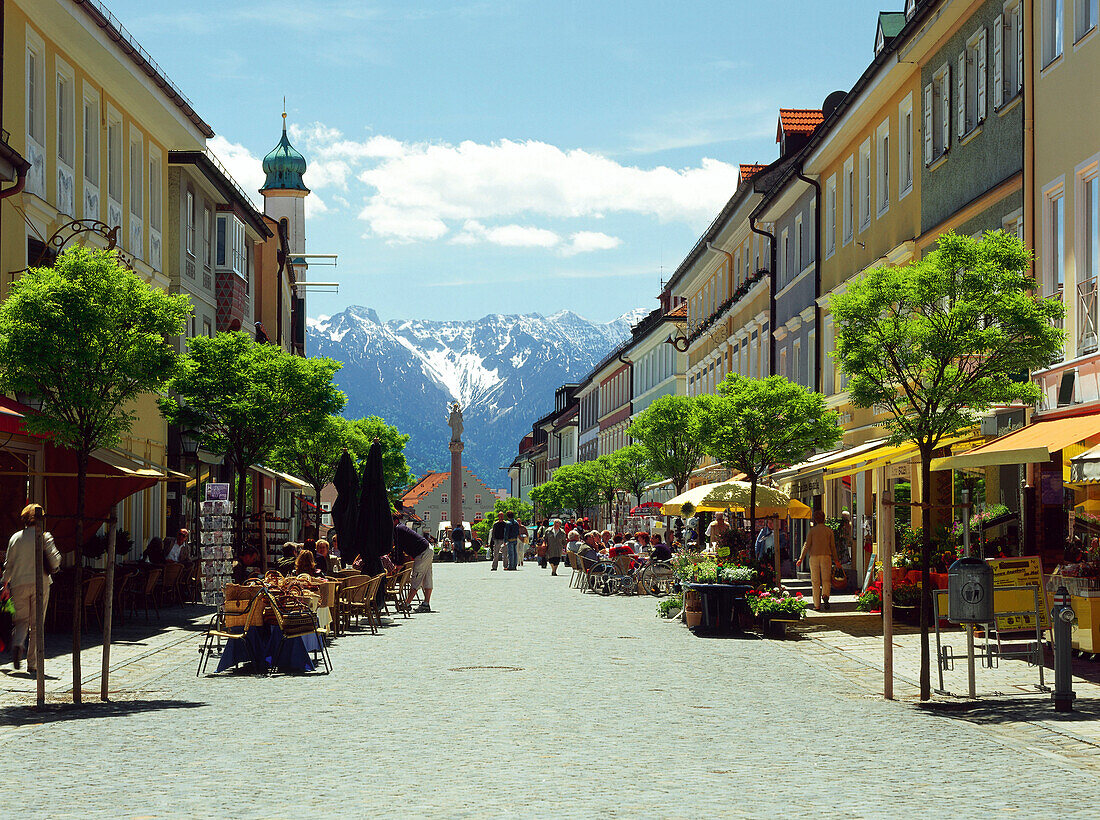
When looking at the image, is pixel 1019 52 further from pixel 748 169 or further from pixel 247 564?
pixel 748 169

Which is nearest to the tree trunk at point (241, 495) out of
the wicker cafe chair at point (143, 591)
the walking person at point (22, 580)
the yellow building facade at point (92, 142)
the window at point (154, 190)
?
the yellow building facade at point (92, 142)

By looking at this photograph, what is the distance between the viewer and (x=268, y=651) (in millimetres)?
16375

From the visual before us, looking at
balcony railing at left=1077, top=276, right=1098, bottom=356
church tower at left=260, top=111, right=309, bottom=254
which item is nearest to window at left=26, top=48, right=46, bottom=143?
balcony railing at left=1077, top=276, right=1098, bottom=356

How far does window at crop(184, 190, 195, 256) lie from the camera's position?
35219 mm

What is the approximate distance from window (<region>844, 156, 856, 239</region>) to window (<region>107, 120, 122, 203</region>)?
15.0 m

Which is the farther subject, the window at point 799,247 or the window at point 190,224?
the window at point 799,247

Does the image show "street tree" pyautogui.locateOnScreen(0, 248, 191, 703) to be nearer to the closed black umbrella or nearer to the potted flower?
the potted flower

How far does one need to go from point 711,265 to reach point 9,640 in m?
39.9

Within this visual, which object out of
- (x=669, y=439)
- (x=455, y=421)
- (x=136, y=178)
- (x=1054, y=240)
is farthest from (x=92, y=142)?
(x=455, y=421)

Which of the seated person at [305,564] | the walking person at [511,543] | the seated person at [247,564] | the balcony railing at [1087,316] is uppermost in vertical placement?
the balcony railing at [1087,316]

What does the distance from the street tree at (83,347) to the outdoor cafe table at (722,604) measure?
32.7 feet

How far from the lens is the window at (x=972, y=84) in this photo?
2248 cm

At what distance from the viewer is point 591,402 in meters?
104

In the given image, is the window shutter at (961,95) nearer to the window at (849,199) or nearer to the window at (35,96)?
the window at (849,199)
